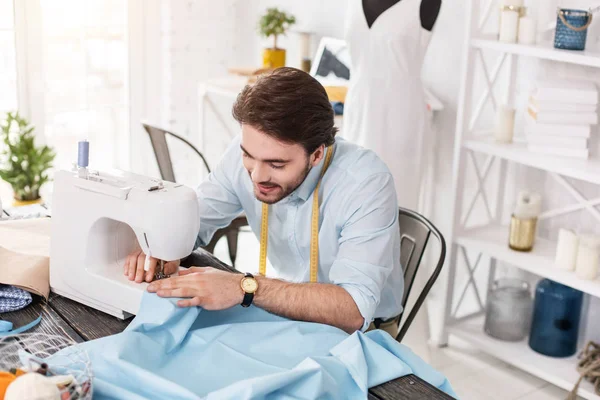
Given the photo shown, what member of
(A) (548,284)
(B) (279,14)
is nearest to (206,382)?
(A) (548,284)

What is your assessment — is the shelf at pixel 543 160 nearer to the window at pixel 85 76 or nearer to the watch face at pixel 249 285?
the watch face at pixel 249 285

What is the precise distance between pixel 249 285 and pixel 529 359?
176cm

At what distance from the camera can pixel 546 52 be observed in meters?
2.73

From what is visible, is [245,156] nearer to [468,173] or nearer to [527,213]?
[527,213]

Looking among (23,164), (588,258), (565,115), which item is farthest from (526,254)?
(23,164)

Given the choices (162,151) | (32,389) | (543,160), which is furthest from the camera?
(162,151)

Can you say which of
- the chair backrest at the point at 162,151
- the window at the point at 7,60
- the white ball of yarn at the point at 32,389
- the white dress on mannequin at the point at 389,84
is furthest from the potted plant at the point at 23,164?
the white ball of yarn at the point at 32,389

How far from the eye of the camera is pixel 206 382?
1310 millimetres

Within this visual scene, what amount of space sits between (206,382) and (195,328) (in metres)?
0.23

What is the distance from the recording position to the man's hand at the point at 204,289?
1.52 metres

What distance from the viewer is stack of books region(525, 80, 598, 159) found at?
2.77 metres

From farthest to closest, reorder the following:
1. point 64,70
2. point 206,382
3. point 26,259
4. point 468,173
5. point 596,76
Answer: point 64,70, point 468,173, point 596,76, point 26,259, point 206,382

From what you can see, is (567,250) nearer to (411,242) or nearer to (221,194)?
(411,242)

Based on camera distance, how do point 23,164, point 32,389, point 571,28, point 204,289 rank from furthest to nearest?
point 23,164 → point 571,28 → point 204,289 → point 32,389
